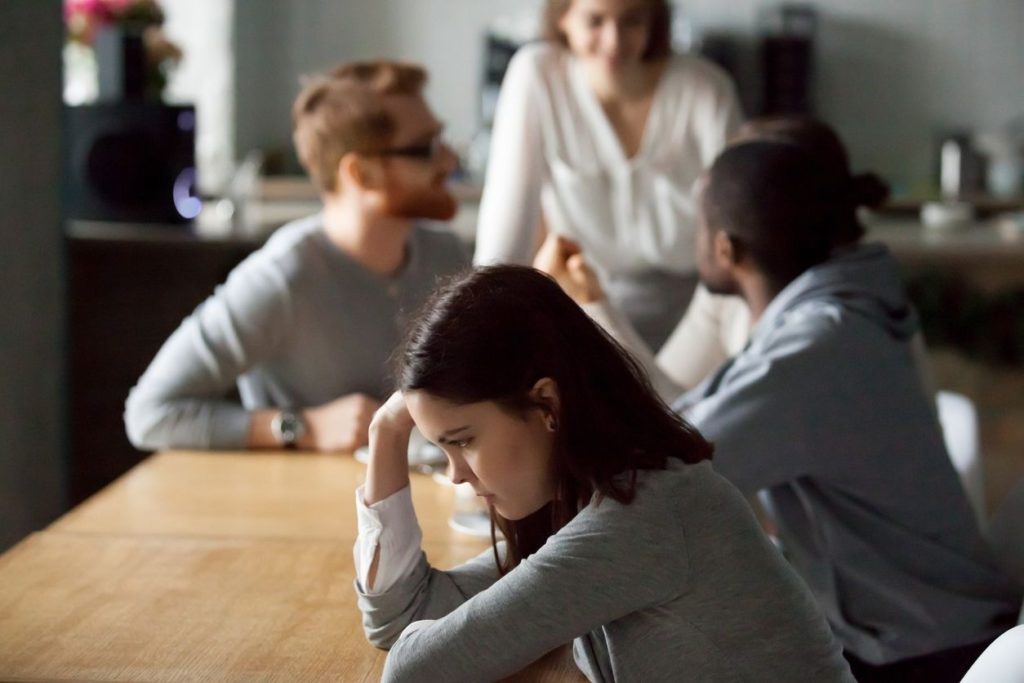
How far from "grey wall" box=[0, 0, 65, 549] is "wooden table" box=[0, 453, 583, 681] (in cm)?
90

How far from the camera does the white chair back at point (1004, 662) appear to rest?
1153mm

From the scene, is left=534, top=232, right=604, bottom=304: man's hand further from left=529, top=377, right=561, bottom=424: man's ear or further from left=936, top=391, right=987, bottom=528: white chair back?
left=529, top=377, right=561, bottom=424: man's ear

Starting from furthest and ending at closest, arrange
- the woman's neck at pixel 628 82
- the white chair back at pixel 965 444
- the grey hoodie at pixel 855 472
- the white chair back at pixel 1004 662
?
the woman's neck at pixel 628 82, the white chair back at pixel 965 444, the grey hoodie at pixel 855 472, the white chair back at pixel 1004 662

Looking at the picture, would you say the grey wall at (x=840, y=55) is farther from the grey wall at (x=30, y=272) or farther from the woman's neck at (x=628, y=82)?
the woman's neck at (x=628, y=82)

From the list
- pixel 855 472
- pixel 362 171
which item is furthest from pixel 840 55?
pixel 855 472

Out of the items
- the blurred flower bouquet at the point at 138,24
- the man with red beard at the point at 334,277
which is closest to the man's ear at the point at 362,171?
the man with red beard at the point at 334,277

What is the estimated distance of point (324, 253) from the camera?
2.36 metres

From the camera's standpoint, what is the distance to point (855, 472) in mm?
1771

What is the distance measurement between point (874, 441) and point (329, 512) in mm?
732

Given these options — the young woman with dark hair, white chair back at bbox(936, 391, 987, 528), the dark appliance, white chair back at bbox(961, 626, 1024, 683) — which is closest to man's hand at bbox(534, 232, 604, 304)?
white chair back at bbox(936, 391, 987, 528)

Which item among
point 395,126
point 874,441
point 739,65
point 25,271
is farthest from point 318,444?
point 739,65

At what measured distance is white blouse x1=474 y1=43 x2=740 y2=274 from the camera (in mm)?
2641

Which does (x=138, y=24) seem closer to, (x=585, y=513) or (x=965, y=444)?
(x=965, y=444)

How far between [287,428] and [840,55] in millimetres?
4882
